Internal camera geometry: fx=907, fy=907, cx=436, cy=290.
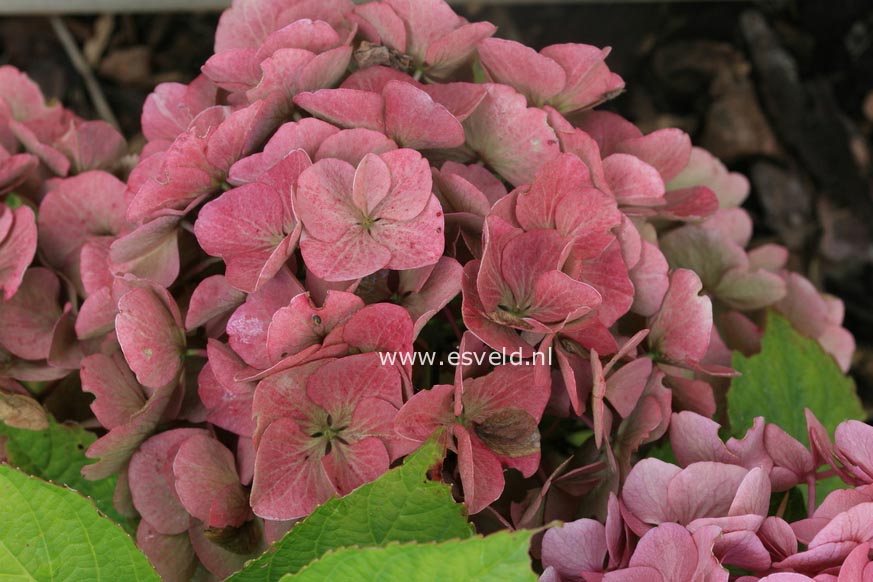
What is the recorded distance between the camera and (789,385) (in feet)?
2.47

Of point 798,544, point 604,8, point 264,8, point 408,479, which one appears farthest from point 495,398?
point 604,8

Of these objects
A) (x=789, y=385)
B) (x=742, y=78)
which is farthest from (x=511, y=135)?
(x=742, y=78)

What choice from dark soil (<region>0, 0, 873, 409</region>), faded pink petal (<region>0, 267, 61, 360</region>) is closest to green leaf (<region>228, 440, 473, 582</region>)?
faded pink petal (<region>0, 267, 61, 360</region>)

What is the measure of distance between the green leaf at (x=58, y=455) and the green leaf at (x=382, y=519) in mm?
226

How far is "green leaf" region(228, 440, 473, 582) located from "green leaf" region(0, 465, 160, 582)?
65 millimetres

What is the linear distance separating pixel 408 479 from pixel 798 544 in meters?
0.24

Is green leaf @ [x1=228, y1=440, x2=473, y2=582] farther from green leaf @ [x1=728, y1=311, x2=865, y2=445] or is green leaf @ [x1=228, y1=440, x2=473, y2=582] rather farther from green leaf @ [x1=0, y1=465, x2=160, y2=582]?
green leaf @ [x1=728, y1=311, x2=865, y2=445]

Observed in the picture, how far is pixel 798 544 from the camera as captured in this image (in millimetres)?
540

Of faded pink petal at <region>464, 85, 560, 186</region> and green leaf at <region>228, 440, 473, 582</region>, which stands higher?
faded pink petal at <region>464, 85, 560, 186</region>

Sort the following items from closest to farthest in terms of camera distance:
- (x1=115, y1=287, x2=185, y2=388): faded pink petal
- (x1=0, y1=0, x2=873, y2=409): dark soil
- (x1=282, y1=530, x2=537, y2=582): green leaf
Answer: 1. (x1=282, y1=530, x2=537, y2=582): green leaf
2. (x1=115, y1=287, x2=185, y2=388): faded pink petal
3. (x1=0, y1=0, x2=873, y2=409): dark soil

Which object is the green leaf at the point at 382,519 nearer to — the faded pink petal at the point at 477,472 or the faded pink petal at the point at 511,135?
the faded pink petal at the point at 477,472

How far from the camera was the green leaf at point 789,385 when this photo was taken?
72 cm

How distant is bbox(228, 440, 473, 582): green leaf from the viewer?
48 cm

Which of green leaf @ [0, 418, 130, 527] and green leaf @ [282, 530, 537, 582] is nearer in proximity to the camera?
green leaf @ [282, 530, 537, 582]
